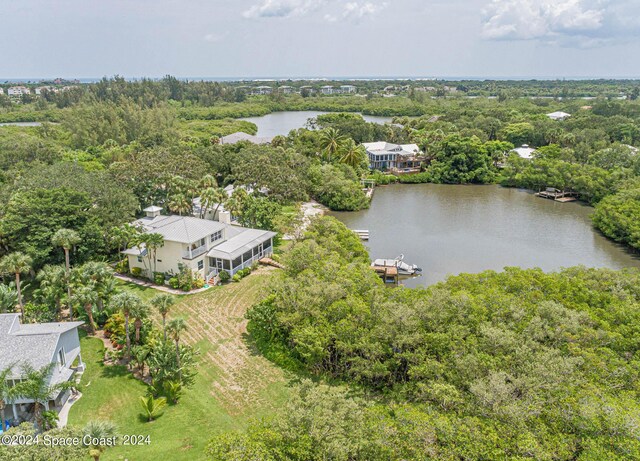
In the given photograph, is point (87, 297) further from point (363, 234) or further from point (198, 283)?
point (363, 234)

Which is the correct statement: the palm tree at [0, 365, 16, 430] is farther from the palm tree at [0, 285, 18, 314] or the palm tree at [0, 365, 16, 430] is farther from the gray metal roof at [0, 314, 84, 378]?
the palm tree at [0, 285, 18, 314]

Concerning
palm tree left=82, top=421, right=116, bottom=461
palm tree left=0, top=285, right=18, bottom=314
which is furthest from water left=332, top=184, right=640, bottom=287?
palm tree left=0, top=285, right=18, bottom=314

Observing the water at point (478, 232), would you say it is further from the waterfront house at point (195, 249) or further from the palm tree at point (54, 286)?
the palm tree at point (54, 286)

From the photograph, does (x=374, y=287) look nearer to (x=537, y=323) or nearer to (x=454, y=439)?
(x=537, y=323)

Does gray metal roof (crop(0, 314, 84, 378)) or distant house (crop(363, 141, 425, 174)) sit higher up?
distant house (crop(363, 141, 425, 174))

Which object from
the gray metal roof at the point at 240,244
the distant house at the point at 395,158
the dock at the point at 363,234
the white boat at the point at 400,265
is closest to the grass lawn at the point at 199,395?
the gray metal roof at the point at 240,244

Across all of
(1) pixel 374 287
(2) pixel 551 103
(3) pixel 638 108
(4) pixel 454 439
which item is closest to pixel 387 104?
(2) pixel 551 103

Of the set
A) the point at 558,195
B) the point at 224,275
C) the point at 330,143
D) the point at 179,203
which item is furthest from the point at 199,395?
the point at 558,195
